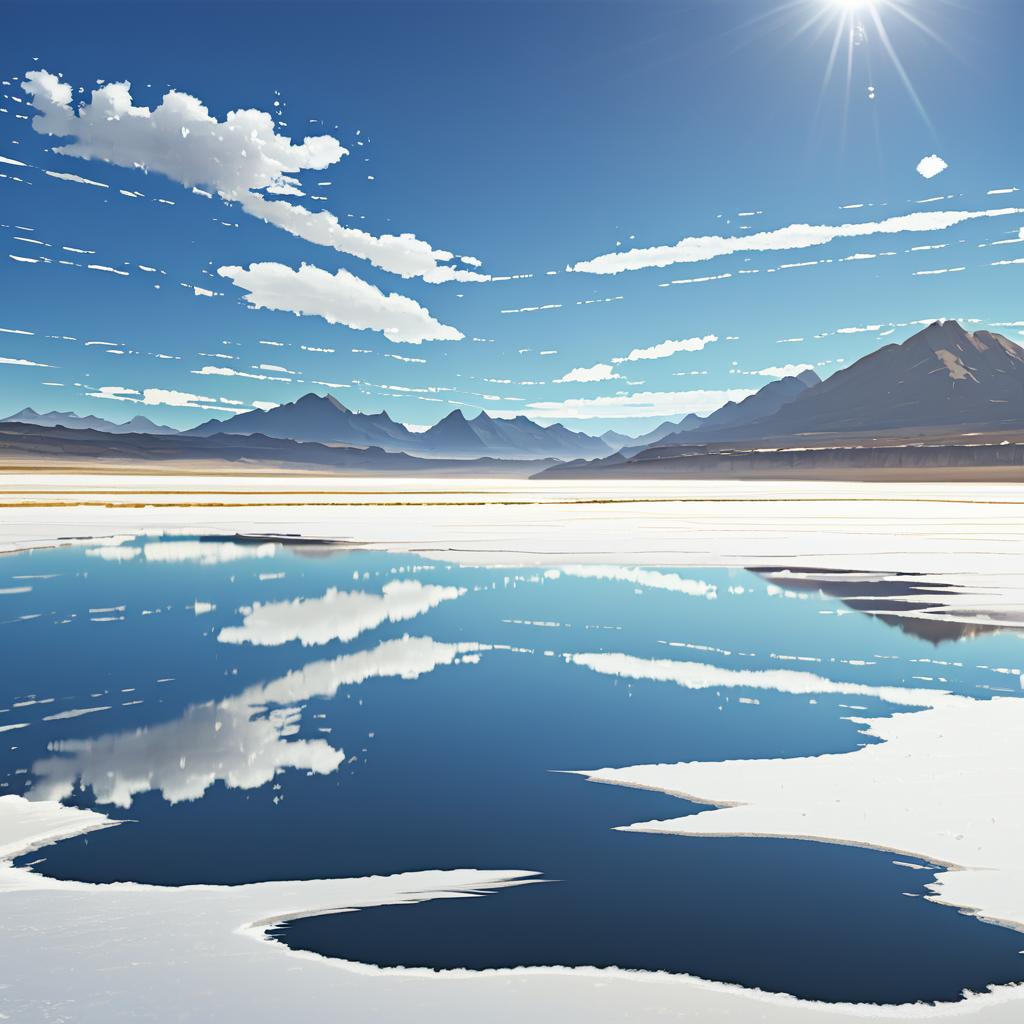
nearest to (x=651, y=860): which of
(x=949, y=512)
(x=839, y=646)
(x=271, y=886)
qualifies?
(x=271, y=886)

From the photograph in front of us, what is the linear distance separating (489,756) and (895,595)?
1384cm

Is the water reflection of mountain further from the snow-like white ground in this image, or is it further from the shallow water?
the snow-like white ground

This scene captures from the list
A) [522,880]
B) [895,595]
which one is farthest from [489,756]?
[895,595]

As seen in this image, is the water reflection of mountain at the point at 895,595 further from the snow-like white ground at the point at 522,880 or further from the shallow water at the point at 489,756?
the snow-like white ground at the point at 522,880

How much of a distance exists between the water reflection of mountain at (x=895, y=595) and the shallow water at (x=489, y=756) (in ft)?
0.75

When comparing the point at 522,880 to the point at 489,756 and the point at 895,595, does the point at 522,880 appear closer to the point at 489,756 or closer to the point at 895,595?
the point at 489,756

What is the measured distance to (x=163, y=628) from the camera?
15.3 meters

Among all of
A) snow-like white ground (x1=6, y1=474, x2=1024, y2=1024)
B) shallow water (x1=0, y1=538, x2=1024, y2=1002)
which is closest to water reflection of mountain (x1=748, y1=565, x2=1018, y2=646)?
shallow water (x1=0, y1=538, x2=1024, y2=1002)

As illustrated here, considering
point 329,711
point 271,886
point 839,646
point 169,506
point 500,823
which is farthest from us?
point 169,506

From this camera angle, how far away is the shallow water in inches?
200

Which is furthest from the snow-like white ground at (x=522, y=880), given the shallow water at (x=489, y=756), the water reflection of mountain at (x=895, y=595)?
the water reflection of mountain at (x=895, y=595)

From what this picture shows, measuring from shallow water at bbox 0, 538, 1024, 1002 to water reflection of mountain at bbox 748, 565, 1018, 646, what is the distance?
9.0 inches

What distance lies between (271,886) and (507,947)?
1801 millimetres

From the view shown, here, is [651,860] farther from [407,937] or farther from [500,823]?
[407,937]
